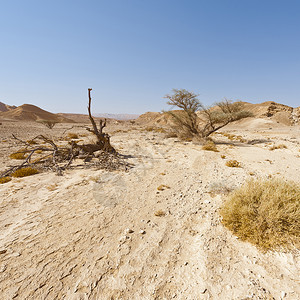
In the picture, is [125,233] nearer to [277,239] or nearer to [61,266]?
[61,266]

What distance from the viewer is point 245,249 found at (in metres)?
2.65

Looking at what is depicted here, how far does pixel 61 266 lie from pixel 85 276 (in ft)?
1.51

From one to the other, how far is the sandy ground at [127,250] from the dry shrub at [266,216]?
0.18 meters

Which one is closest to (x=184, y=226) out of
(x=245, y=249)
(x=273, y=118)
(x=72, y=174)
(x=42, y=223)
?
(x=245, y=249)

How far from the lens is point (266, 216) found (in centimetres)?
282

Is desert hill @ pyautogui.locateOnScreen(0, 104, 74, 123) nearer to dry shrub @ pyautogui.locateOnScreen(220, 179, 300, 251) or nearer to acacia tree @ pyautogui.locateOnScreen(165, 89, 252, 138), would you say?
acacia tree @ pyautogui.locateOnScreen(165, 89, 252, 138)

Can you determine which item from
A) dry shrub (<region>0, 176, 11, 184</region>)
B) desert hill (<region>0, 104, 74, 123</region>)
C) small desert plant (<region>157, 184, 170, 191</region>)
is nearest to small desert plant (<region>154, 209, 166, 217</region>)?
small desert plant (<region>157, 184, 170, 191</region>)

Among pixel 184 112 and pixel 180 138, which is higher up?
pixel 184 112

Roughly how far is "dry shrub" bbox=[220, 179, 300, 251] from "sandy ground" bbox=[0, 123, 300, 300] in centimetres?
18

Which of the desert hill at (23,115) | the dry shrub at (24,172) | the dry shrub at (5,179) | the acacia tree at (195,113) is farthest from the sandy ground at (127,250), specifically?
the desert hill at (23,115)

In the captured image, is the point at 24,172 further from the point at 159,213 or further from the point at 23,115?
the point at 23,115

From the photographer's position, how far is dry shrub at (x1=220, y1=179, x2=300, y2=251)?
2.61 m

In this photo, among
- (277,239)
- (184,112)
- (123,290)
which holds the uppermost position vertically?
(184,112)

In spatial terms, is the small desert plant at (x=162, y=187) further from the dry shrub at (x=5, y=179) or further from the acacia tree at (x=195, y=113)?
the acacia tree at (x=195, y=113)
